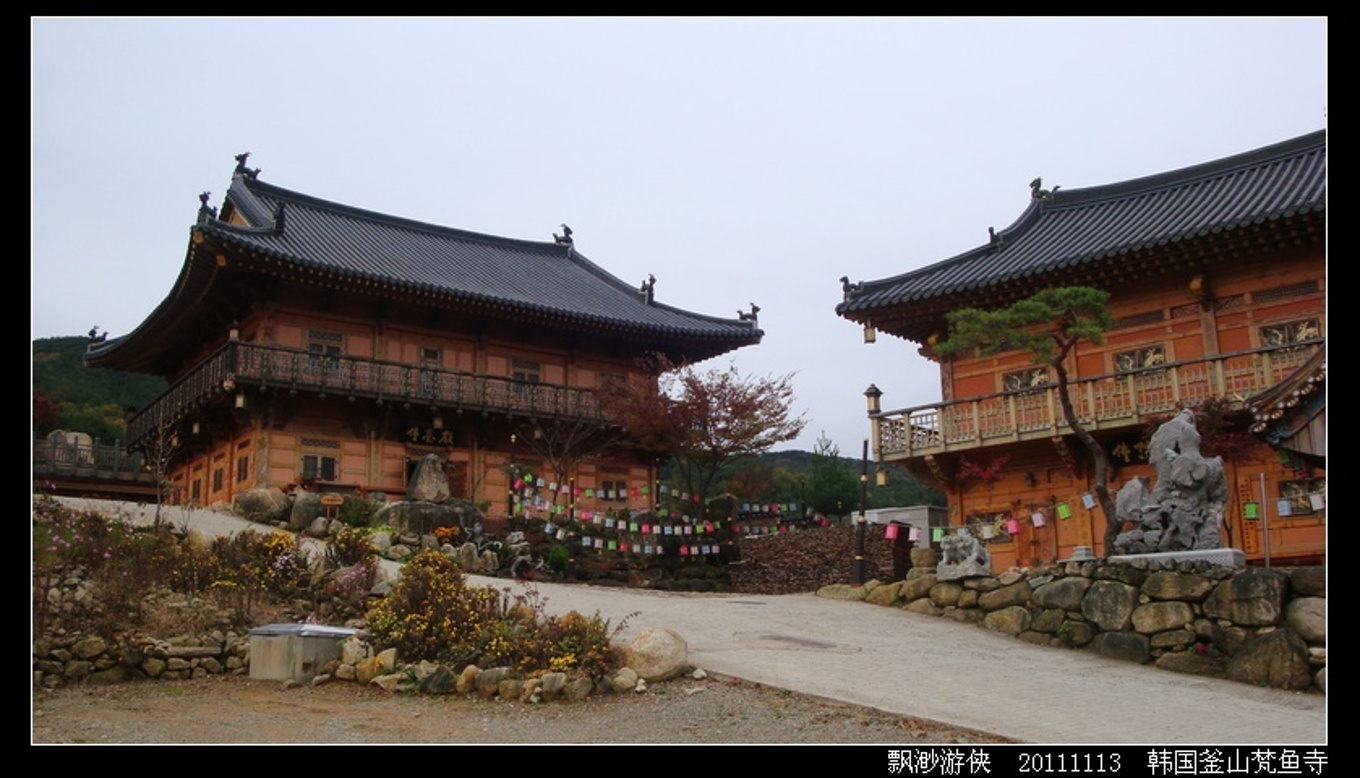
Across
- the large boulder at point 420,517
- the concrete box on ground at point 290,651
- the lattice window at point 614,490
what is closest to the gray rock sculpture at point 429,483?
the large boulder at point 420,517

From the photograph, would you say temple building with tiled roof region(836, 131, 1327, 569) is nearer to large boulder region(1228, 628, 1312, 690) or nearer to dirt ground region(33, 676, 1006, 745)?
large boulder region(1228, 628, 1312, 690)

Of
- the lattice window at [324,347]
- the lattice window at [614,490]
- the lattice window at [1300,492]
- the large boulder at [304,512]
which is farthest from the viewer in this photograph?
the lattice window at [614,490]

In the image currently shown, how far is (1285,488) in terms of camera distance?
2305cm

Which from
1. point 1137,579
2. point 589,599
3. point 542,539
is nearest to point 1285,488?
point 1137,579

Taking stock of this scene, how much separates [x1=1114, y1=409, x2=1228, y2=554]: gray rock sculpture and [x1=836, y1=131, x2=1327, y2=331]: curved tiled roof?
853 cm

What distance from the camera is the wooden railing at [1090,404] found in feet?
77.0

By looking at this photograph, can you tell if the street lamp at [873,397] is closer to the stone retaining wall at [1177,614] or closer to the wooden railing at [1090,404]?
the wooden railing at [1090,404]

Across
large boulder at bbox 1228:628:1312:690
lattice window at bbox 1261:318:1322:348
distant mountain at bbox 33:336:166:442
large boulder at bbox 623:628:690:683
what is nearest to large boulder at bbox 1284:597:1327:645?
large boulder at bbox 1228:628:1312:690

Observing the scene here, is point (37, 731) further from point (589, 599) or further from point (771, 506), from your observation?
point (771, 506)

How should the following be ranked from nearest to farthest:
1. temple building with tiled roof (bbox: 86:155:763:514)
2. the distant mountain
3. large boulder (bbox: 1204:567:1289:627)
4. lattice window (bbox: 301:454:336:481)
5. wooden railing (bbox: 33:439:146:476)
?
large boulder (bbox: 1204:567:1289:627) < temple building with tiled roof (bbox: 86:155:763:514) < lattice window (bbox: 301:454:336:481) < wooden railing (bbox: 33:439:146:476) < the distant mountain

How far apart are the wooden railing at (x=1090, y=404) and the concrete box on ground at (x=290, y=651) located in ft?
52.4

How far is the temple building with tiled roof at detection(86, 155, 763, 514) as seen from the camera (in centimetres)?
3094

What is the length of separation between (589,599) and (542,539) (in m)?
8.66

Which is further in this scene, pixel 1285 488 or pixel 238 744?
pixel 1285 488
